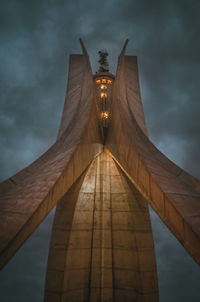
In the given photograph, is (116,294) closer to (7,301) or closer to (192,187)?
(192,187)

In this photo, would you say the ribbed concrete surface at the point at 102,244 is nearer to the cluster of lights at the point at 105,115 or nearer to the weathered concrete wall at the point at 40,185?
the cluster of lights at the point at 105,115

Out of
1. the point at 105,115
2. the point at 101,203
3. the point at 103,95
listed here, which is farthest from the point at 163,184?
the point at 103,95

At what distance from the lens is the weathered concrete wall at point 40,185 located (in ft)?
8.62

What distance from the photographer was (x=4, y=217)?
2.83m

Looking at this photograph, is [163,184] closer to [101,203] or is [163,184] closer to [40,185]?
[40,185]

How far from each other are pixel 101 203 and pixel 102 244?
143 cm

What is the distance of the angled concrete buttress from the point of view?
117 inches

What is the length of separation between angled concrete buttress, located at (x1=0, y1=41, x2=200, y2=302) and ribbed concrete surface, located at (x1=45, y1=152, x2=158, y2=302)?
0.10 feet

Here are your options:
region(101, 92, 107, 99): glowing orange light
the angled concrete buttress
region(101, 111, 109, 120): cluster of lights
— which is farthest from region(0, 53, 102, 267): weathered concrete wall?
region(101, 92, 107, 99): glowing orange light

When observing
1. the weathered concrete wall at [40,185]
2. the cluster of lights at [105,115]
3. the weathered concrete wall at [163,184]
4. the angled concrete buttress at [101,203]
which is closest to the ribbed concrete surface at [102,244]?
the angled concrete buttress at [101,203]

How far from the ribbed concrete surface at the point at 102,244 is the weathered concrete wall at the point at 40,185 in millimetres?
2032

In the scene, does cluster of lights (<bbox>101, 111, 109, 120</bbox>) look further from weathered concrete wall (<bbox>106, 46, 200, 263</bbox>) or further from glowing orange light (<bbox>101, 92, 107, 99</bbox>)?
weathered concrete wall (<bbox>106, 46, 200, 263</bbox>)

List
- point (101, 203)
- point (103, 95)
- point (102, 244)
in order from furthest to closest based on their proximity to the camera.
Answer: point (103, 95) → point (101, 203) → point (102, 244)

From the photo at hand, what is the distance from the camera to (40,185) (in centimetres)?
354
